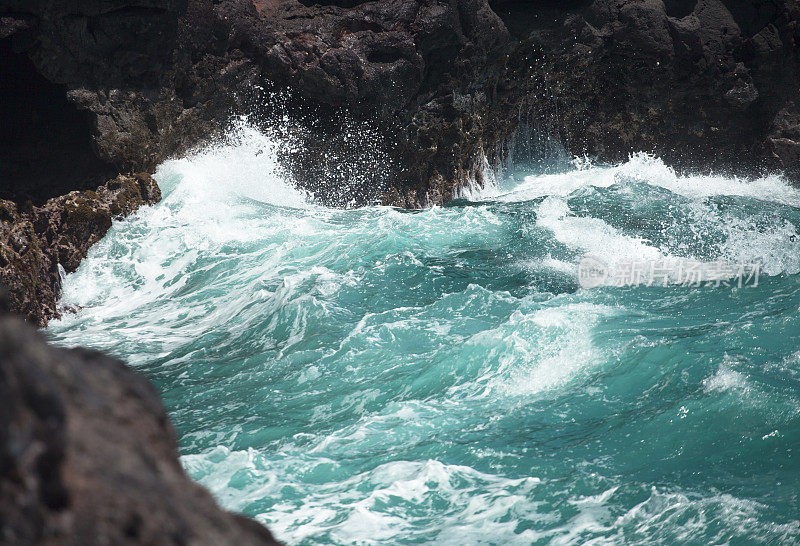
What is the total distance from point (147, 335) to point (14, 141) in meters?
3.90

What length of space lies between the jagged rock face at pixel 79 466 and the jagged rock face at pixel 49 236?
6.42 m

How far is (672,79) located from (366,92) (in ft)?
20.5

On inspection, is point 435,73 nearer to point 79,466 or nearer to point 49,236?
point 49,236

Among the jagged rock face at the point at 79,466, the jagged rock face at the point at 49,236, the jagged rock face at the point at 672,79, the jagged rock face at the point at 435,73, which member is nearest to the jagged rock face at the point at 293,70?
the jagged rock face at the point at 435,73

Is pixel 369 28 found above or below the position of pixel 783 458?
above

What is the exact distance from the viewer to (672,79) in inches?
507

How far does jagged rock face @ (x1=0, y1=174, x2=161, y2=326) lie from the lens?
22.4 feet

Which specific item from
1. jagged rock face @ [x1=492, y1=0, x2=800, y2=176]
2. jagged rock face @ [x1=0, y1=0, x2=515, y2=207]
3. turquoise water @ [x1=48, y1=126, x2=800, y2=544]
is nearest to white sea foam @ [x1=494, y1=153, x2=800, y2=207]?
jagged rock face @ [x1=492, y1=0, x2=800, y2=176]

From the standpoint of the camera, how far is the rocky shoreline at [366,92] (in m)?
7.95

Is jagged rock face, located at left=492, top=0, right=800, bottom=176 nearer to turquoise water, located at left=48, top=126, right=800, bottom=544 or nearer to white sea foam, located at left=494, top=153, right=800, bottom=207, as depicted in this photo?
white sea foam, located at left=494, top=153, right=800, bottom=207

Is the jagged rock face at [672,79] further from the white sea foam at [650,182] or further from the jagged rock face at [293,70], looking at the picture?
the jagged rock face at [293,70]

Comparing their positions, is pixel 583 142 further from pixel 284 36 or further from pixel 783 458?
pixel 783 458

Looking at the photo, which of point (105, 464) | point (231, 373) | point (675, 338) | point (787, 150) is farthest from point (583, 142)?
point (105, 464)

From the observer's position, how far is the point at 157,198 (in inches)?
356
